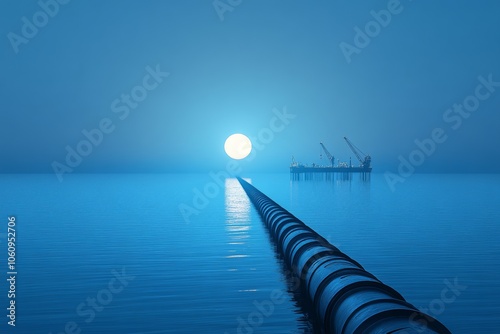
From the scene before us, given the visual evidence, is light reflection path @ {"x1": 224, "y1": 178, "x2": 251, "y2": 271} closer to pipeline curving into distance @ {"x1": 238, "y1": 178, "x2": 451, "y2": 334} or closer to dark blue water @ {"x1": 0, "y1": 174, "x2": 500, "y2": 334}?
dark blue water @ {"x1": 0, "y1": 174, "x2": 500, "y2": 334}

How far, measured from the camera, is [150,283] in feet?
82.1

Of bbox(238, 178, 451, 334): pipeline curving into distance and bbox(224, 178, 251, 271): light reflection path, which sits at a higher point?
bbox(238, 178, 451, 334): pipeline curving into distance

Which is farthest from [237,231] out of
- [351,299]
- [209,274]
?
[351,299]

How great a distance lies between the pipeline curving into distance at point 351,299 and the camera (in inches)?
477

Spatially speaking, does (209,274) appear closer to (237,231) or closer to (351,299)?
(351,299)

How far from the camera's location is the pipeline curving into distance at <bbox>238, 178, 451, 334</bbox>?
39.7 feet

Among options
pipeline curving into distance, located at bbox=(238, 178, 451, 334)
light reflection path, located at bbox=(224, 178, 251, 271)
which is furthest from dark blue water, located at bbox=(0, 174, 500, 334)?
pipeline curving into distance, located at bbox=(238, 178, 451, 334)

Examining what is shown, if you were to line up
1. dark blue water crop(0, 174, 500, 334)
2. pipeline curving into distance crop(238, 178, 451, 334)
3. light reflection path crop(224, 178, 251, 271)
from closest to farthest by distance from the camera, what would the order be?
pipeline curving into distance crop(238, 178, 451, 334) → dark blue water crop(0, 174, 500, 334) → light reflection path crop(224, 178, 251, 271)

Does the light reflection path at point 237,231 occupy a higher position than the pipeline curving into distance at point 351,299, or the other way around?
the pipeline curving into distance at point 351,299

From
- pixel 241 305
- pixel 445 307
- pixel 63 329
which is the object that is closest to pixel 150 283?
pixel 241 305

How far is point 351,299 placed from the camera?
1448 cm

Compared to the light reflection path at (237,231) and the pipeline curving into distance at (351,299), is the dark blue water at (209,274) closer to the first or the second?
the light reflection path at (237,231)

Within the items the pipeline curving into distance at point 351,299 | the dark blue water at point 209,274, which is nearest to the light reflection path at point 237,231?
the dark blue water at point 209,274

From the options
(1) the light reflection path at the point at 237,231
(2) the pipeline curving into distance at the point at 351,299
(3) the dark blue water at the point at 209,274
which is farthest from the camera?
(1) the light reflection path at the point at 237,231
